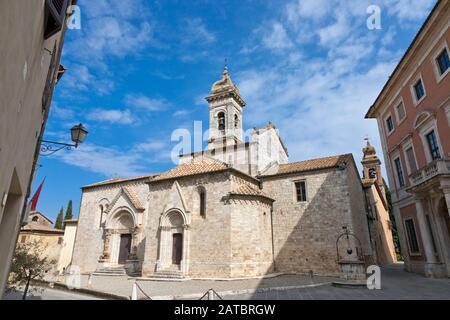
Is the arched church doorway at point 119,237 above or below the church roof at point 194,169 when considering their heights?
below

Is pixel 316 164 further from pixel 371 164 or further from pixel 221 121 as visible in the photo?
pixel 371 164

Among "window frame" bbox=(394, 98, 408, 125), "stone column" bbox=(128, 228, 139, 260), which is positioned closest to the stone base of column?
"window frame" bbox=(394, 98, 408, 125)

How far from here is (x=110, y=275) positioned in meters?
21.4

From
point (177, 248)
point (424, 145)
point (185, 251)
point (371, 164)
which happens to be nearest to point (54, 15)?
point (185, 251)

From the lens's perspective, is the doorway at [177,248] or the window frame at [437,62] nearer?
the window frame at [437,62]

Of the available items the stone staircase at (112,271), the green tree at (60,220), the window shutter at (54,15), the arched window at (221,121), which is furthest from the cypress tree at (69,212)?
the window shutter at (54,15)

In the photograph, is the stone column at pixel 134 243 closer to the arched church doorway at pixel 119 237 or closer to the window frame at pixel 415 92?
the arched church doorway at pixel 119 237

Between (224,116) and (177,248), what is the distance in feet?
58.8

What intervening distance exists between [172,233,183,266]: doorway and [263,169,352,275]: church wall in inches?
288

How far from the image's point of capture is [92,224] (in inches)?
1072

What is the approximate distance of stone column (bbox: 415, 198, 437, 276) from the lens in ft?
49.8

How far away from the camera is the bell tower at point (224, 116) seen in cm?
3141

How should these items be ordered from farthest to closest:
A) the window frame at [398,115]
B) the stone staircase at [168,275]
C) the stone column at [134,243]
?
the stone column at [134,243]
the window frame at [398,115]
the stone staircase at [168,275]
